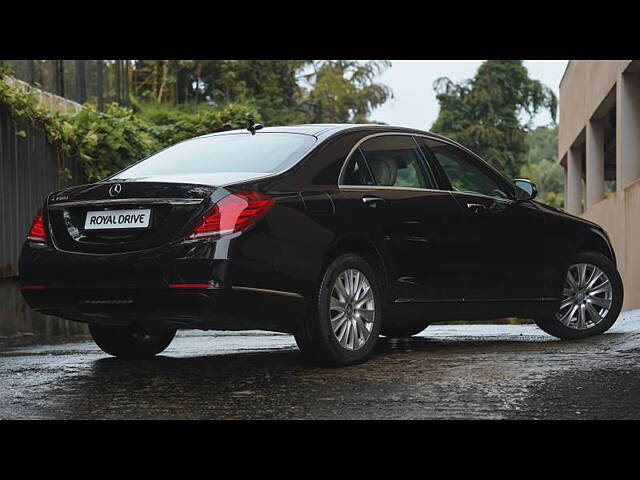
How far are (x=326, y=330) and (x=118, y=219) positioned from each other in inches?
60.8

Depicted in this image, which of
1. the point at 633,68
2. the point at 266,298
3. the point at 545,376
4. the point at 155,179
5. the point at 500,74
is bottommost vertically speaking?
the point at 545,376

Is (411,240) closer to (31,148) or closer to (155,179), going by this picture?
(155,179)

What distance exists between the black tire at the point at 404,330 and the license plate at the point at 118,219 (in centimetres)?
350

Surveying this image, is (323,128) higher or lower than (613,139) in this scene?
lower

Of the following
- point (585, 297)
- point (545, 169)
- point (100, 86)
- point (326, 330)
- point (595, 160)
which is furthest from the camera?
point (545, 169)

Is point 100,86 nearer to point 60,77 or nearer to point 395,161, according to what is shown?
point 60,77

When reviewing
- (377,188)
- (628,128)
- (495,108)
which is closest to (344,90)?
(495,108)

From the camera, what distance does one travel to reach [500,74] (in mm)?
63188

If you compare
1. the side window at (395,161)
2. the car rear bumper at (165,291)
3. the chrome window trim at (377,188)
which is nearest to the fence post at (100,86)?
the side window at (395,161)

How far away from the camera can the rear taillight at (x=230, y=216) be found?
730 centimetres

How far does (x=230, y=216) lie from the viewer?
7340 millimetres
